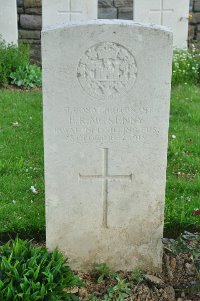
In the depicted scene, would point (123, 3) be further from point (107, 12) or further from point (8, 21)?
point (8, 21)

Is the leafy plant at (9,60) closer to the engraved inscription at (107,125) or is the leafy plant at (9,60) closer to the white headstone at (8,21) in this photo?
the white headstone at (8,21)

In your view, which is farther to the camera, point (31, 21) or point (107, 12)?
point (107, 12)

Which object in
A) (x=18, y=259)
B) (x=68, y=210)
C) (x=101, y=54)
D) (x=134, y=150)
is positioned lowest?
(x=18, y=259)

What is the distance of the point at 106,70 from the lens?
127 inches

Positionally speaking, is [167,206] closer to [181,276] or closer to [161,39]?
[181,276]

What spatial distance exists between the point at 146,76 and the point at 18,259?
4.27 ft

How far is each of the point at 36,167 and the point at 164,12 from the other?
16.2ft

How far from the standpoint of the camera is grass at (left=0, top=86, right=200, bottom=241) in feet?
13.5

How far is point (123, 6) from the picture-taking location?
9570 millimetres

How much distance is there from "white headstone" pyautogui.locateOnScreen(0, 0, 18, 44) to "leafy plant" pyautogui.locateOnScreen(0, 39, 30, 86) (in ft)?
1.80

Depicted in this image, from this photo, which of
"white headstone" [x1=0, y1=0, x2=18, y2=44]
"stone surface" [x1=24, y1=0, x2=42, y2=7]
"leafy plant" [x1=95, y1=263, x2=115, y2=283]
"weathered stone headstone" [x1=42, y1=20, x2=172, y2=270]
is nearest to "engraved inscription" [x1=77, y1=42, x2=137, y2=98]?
"weathered stone headstone" [x1=42, y1=20, x2=172, y2=270]

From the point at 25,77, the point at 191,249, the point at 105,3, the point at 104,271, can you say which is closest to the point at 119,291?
the point at 104,271

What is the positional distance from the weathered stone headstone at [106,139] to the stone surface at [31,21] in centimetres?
654

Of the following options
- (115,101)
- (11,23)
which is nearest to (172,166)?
(115,101)
